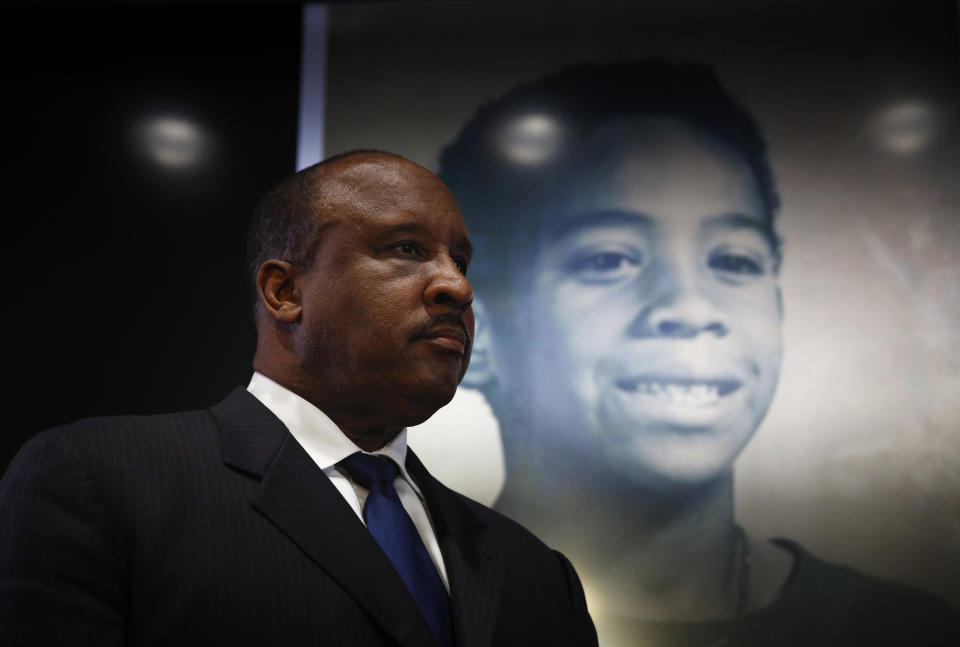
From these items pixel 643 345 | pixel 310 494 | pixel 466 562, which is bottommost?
pixel 466 562

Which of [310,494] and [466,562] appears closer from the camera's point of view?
[310,494]

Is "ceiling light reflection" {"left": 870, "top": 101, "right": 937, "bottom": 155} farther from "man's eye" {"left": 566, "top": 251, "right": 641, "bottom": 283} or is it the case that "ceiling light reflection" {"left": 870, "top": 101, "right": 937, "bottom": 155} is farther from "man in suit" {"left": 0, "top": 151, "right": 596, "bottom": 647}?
"man in suit" {"left": 0, "top": 151, "right": 596, "bottom": 647}

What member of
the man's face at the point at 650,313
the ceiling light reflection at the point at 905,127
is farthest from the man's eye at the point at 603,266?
the ceiling light reflection at the point at 905,127

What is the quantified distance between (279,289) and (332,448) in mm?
279

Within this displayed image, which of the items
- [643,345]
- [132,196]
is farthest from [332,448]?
[132,196]

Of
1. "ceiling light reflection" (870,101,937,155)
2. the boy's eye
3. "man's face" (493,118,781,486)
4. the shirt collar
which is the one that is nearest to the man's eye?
"man's face" (493,118,781,486)

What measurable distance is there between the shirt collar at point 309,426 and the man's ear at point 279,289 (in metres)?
0.11

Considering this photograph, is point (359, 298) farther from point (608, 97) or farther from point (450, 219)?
point (608, 97)

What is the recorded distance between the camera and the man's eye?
213 cm

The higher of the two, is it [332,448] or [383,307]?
[383,307]

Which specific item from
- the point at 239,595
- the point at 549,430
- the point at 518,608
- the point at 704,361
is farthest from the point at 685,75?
the point at 239,595

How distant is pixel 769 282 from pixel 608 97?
2.05 feet

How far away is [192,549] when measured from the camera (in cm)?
110

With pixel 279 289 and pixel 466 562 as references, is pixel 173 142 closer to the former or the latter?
pixel 279 289
